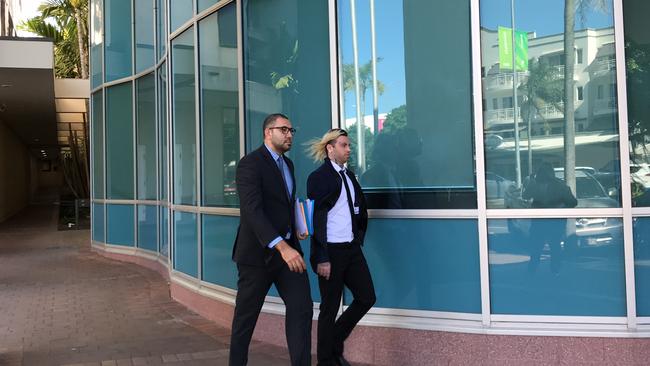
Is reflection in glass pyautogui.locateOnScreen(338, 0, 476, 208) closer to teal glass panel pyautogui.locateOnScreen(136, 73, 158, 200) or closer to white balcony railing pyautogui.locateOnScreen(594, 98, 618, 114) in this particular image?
white balcony railing pyautogui.locateOnScreen(594, 98, 618, 114)

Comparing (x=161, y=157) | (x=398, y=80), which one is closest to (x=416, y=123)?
(x=398, y=80)

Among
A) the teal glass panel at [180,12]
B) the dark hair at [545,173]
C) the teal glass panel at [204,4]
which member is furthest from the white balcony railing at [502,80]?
the teal glass panel at [180,12]

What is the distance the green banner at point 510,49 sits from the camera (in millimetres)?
4246

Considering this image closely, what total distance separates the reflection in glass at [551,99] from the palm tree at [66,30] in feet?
84.5

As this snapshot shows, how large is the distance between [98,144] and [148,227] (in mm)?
3362

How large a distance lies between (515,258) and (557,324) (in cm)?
51

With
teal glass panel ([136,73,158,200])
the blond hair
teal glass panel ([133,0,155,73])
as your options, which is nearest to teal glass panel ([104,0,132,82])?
teal glass panel ([133,0,155,73])

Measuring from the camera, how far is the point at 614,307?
4.03 m

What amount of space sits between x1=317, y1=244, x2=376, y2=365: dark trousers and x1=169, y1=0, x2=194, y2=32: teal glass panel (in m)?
4.15

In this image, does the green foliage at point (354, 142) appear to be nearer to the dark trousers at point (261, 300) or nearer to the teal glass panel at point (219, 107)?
the dark trousers at point (261, 300)

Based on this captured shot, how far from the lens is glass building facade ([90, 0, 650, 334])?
4047 mm

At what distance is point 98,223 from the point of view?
1280cm

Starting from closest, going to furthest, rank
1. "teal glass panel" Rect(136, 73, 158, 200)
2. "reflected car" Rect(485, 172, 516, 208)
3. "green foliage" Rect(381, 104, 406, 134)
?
"reflected car" Rect(485, 172, 516, 208)
"green foliage" Rect(381, 104, 406, 134)
"teal glass panel" Rect(136, 73, 158, 200)

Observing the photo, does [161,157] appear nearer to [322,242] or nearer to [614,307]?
[322,242]
